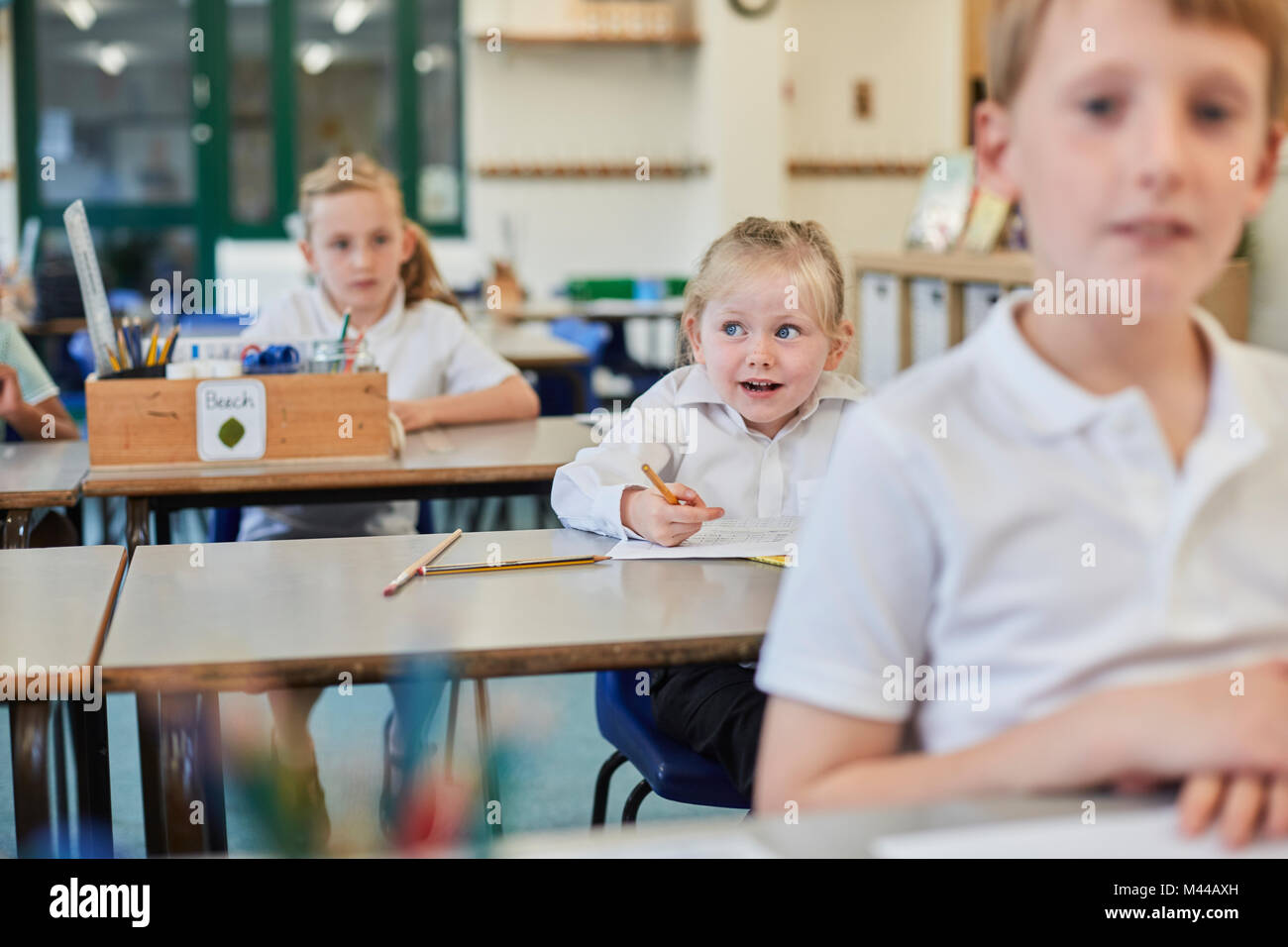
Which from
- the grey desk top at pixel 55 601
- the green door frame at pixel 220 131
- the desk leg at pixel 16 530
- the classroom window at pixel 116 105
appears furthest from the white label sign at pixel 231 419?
the classroom window at pixel 116 105

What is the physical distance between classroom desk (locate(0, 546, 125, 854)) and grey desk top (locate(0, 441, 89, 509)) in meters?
0.35

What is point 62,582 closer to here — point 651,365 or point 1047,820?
point 1047,820

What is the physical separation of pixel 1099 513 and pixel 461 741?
83.7 inches

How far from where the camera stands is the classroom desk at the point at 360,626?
3.89ft

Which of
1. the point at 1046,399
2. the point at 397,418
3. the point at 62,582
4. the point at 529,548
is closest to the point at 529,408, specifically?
the point at 397,418

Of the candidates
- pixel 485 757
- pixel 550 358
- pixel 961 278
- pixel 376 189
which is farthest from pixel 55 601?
pixel 961 278

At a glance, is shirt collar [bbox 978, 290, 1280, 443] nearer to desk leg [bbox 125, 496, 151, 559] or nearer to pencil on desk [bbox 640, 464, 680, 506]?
pencil on desk [bbox 640, 464, 680, 506]

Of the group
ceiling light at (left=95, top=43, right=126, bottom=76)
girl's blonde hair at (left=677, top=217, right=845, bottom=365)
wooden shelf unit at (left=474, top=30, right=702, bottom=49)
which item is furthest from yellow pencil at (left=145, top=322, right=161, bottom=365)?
ceiling light at (left=95, top=43, right=126, bottom=76)

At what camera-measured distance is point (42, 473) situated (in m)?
2.13

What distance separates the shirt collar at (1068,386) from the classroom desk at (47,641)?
770mm

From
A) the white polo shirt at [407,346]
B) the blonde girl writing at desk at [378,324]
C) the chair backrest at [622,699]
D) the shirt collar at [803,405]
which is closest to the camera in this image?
the chair backrest at [622,699]

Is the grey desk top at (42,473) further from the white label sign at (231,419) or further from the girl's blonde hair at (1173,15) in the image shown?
the girl's blonde hair at (1173,15)

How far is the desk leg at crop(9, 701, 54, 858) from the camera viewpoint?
47.4 inches
